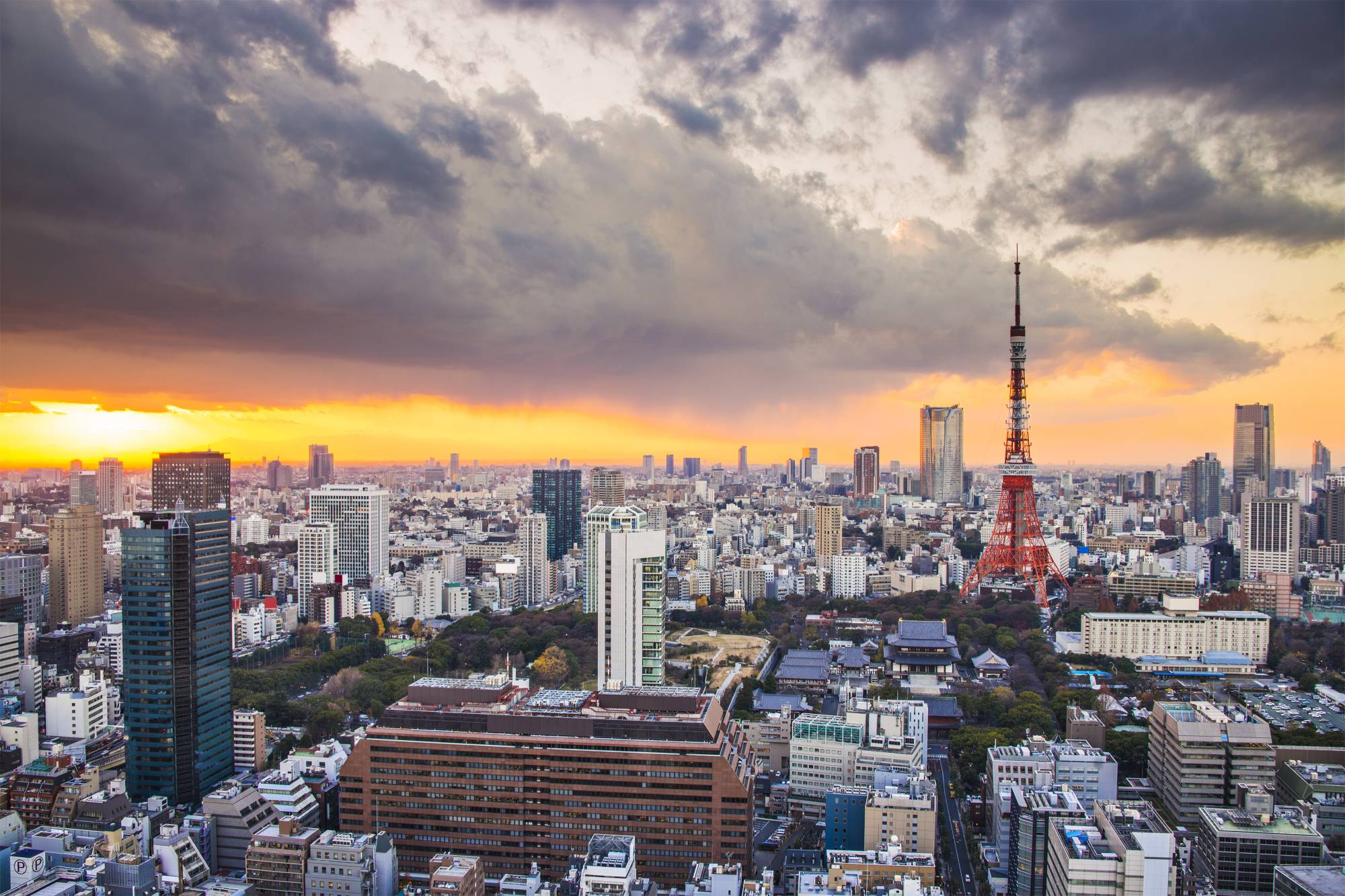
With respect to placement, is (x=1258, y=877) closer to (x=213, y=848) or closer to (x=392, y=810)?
(x=392, y=810)

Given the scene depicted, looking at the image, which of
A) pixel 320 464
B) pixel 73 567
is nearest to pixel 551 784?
pixel 73 567

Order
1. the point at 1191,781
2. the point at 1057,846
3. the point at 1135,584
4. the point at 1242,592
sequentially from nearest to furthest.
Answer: the point at 1057,846, the point at 1191,781, the point at 1242,592, the point at 1135,584

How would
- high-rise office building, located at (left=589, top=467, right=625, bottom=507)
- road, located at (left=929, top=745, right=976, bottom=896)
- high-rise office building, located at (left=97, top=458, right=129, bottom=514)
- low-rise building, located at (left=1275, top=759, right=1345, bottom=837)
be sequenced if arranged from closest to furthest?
road, located at (left=929, top=745, right=976, bottom=896) < low-rise building, located at (left=1275, top=759, right=1345, bottom=837) < high-rise office building, located at (left=97, top=458, right=129, bottom=514) < high-rise office building, located at (left=589, top=467, right=625, bottom=507)

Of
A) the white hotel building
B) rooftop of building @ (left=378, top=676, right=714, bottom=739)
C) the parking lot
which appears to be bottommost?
the parking lot

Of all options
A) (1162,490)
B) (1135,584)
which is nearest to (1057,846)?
(1135,584)

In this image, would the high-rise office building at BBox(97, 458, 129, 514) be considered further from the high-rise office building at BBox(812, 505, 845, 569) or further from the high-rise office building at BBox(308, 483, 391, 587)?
the high-rise office building at BBox(812, 505, 845, 569)

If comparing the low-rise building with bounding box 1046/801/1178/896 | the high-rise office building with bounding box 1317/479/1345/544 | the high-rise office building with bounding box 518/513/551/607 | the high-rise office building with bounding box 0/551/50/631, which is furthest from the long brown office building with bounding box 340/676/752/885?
the high-rise office building with bounding box 1317/479/1345/544
